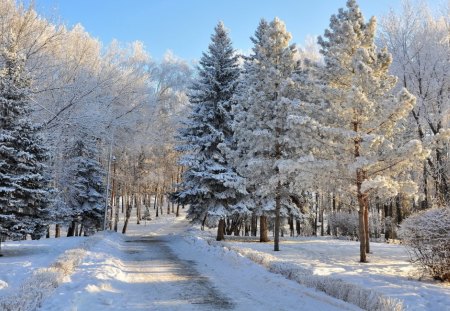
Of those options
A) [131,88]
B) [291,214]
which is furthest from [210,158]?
[131,88]

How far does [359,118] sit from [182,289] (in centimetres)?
1015

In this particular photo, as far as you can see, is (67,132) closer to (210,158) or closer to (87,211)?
(210,158)

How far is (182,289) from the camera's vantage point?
363 inches

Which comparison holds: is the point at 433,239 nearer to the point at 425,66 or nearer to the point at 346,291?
the point at 346,291

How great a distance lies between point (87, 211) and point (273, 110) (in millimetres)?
21578

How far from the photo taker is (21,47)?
1886 cm

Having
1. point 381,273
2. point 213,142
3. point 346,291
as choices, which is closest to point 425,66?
point 213,142

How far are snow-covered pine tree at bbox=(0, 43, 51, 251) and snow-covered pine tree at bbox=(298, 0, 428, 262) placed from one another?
11762mm

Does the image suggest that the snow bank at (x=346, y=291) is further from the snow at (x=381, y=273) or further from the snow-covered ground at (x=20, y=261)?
the snow-covered ground at (x=20, y=261)

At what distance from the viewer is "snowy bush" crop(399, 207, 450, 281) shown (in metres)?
10.8

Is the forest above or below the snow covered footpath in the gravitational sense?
above

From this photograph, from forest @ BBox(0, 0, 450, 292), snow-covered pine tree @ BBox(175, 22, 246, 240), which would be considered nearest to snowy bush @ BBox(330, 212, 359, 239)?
forest @ BBox(0, 0, 450, 292)

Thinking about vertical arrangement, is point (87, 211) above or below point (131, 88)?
below

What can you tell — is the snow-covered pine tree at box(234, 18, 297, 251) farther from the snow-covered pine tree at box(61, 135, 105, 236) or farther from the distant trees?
the snow-covered pine tree at box(61, 135, 105, 236)
